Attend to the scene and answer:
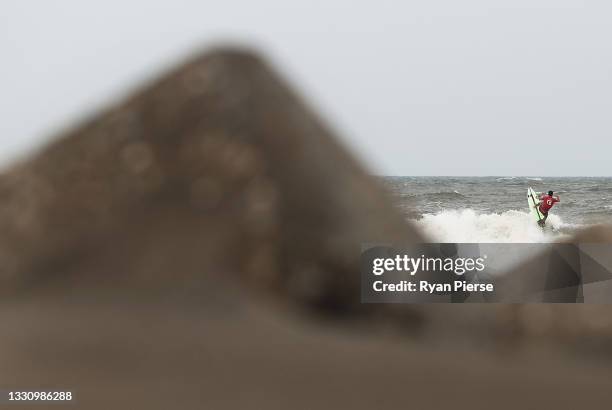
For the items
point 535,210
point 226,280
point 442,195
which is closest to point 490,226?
point 535,210

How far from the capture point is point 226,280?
2.27 meters

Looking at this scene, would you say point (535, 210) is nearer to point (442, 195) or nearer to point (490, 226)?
point (490, 226)

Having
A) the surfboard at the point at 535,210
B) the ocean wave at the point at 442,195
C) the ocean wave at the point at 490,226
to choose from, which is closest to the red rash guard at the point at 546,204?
the surfboard at the point at 535,210

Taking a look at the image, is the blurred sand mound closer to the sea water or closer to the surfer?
the sea water

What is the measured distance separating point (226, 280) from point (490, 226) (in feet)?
64.8

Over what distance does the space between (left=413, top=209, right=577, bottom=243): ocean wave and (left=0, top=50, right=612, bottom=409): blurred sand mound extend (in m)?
14.9

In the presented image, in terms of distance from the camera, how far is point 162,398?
2.08m

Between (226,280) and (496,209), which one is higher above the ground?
(496,209)

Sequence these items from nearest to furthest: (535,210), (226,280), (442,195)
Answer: (226,280) < (535,210) < (442,195)

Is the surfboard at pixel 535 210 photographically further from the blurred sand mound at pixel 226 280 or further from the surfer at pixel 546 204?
the blurred sand mound at pixel 226 280

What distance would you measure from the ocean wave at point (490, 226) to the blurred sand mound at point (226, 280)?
14867 millimetres

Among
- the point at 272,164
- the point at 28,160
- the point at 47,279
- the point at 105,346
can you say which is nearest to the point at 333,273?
the point at 272,164

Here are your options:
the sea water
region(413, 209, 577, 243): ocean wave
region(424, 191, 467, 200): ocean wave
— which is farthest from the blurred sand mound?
region(424, 191, 467, 200): ocean wave

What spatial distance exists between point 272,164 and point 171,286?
62cm
